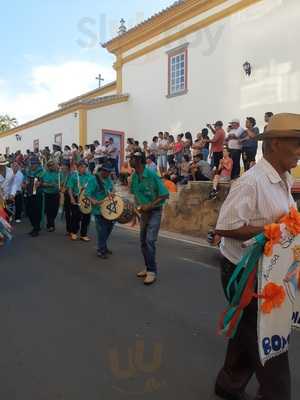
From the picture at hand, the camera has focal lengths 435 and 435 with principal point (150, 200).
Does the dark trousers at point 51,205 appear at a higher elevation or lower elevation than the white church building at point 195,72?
lower

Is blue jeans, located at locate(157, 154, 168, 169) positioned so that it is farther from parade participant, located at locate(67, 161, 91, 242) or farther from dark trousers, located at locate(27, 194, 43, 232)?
dark trousers, located at locate(27, 194, 43, 232)

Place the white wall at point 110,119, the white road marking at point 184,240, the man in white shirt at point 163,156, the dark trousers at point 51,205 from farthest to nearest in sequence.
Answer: the white wall at point 110,119 → the man in white shirt at point 163,156 → the dark trousers at point 51,205 → the white road marking at point 184,240

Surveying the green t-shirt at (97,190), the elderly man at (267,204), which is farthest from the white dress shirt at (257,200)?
the green t-shirt at (97,190)

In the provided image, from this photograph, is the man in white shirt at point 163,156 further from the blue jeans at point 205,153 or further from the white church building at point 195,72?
the white church building at point 195,72

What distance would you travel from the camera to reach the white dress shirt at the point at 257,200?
8.58 ft

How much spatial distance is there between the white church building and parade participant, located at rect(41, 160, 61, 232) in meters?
6.78

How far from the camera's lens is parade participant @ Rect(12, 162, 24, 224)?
37.4 feet

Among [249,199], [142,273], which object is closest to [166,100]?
[142,273]

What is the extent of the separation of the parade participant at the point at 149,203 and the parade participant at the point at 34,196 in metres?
4.89

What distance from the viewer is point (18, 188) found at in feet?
37.9

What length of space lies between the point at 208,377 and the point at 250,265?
4.52ft

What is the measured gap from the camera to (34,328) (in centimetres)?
445

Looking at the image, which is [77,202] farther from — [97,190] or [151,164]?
[151,164]

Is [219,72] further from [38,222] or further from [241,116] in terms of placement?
[38,222]
